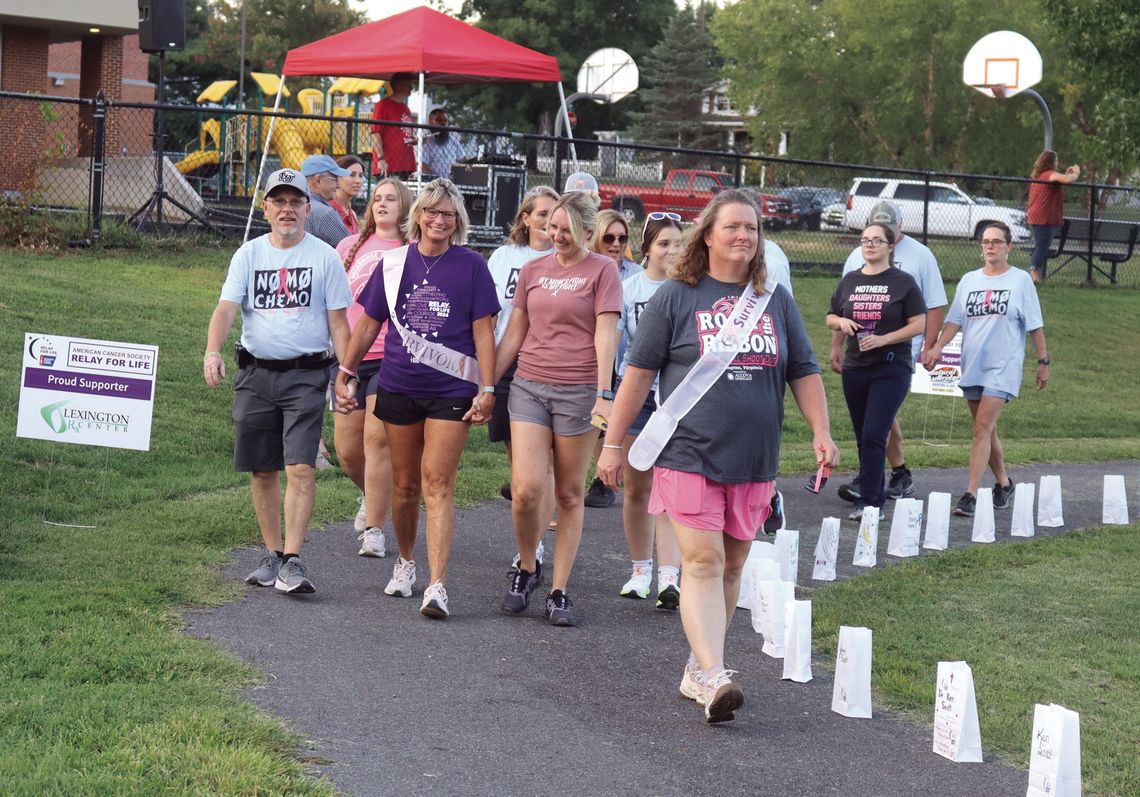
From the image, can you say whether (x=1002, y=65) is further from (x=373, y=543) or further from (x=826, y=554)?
(x=373, y=543)

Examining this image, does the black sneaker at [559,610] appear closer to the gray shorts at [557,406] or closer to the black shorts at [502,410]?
the gray shorts at [557,406]

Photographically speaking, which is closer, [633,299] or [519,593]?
[519,593]

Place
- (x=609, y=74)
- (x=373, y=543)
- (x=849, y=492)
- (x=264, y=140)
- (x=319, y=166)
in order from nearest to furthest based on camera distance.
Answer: (x=373, y=543), (x=319, y=166), (x=849, y=492), (x=264, y=140), (x=609, y=74)

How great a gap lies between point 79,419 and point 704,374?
429cm

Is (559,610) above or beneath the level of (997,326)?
beneath

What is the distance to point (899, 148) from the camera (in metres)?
55.2

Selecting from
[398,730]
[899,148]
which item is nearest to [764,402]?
[398,730]

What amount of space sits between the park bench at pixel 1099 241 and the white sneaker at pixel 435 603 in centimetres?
2062

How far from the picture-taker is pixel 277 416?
701cm

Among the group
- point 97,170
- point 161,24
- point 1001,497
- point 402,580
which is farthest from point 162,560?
point 161,24

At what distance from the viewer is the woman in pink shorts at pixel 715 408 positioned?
216 inches

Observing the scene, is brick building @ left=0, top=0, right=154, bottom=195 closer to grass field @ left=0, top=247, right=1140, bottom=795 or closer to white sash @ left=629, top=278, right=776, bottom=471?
grass field @ left=0, top=247, right=1140, bottom=795

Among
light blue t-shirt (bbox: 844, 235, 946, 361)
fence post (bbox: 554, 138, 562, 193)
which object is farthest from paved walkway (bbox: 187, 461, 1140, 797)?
fence post (bbox: 554, 138, 562, 193)

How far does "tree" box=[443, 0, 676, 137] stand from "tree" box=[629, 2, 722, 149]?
309 centimetres
